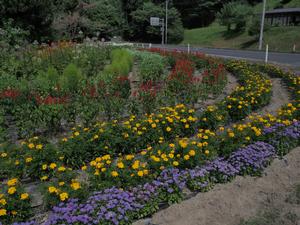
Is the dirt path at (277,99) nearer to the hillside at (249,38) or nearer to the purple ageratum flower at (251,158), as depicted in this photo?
the purple ageratum flower at (251,158)

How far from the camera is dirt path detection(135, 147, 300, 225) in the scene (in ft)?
10.5

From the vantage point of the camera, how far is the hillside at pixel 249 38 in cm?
2716

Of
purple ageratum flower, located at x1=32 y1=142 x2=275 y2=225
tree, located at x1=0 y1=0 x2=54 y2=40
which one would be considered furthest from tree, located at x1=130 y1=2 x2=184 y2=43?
purple ageratum flower, located at x1=32 y1=142 x2=275 y2=225

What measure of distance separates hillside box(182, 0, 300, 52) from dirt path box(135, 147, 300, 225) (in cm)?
2377

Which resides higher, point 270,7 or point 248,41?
point 270,7

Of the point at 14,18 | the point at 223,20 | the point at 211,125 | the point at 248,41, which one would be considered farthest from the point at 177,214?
the point at 223,20

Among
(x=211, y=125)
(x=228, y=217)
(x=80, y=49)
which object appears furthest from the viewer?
(x=80, y=49)

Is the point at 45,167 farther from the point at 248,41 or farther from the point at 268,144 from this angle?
the point at 248,41

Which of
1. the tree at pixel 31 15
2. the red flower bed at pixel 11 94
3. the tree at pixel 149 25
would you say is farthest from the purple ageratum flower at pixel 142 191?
the tree at pixel 149 25

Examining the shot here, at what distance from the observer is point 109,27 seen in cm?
4722

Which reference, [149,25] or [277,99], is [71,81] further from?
[149,25]

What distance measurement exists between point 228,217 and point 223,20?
1569 inches

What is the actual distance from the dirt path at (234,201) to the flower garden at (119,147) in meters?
0.12

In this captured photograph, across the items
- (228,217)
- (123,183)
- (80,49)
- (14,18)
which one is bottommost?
(228,217)
